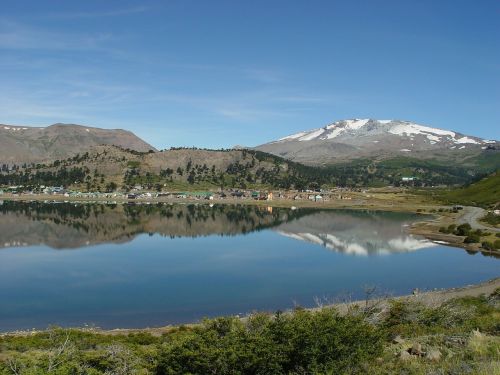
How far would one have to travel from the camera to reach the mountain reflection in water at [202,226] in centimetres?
9712

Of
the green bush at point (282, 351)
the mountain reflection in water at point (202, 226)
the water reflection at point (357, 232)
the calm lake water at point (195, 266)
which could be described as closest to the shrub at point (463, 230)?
the water reflection at point (357, 232)

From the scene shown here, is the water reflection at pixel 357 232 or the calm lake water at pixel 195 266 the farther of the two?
the water reflection at pixel 357 232

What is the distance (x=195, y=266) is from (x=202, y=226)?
54.9 meters

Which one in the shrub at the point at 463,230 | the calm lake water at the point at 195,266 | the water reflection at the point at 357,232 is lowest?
the calm lake water at the point at 195,266

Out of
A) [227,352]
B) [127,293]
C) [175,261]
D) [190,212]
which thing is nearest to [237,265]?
[175,261]

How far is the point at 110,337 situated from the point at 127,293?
22380mm

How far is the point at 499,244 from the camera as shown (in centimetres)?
8400

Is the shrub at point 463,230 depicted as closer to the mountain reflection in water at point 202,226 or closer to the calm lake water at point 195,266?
the mountain reflection in water at point 202,226

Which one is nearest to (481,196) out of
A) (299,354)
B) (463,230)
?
(463,230)

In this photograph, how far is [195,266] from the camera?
72.6 metres

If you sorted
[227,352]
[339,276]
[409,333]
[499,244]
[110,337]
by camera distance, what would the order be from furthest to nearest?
1. [499,244]
2. [339,276]
3. [110,337]
4. [409,333]
5. [227,352]

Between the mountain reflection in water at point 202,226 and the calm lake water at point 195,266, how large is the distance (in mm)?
384

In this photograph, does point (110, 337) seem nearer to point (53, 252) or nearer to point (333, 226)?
point (53, 252)

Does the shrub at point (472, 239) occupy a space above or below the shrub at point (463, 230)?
below
